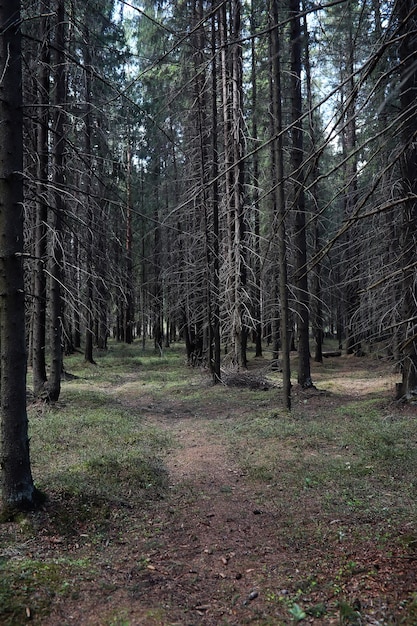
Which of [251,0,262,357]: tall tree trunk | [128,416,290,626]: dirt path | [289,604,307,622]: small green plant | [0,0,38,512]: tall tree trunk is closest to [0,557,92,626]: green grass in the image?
[128,416,290,626]: dirt path

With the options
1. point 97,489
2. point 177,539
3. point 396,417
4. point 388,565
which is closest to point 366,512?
point 388,565

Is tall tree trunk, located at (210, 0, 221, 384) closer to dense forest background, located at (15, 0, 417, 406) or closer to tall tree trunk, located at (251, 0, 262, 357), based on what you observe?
dense forest background, located at (15, 0, 417, 406)

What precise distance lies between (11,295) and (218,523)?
342 cm

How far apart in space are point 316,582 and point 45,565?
89.7 inches

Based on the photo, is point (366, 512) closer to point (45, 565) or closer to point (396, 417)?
point (45, 565)

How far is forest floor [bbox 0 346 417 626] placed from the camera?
10.7 feet

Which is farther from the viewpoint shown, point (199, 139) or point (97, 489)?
point (199, 139)

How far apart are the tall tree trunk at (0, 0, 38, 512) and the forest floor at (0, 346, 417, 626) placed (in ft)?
1.62

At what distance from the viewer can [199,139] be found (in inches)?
603

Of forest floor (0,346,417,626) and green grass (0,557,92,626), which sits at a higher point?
green grass (0,557,92,626)

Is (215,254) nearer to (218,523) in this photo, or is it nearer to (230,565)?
(218,523)

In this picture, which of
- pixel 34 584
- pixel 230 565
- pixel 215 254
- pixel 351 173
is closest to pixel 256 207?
pixel 215 254

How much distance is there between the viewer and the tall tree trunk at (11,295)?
179 inches

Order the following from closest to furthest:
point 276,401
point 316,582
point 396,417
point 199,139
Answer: point 316,582, point 396,417, point 276,401, point 199,139
